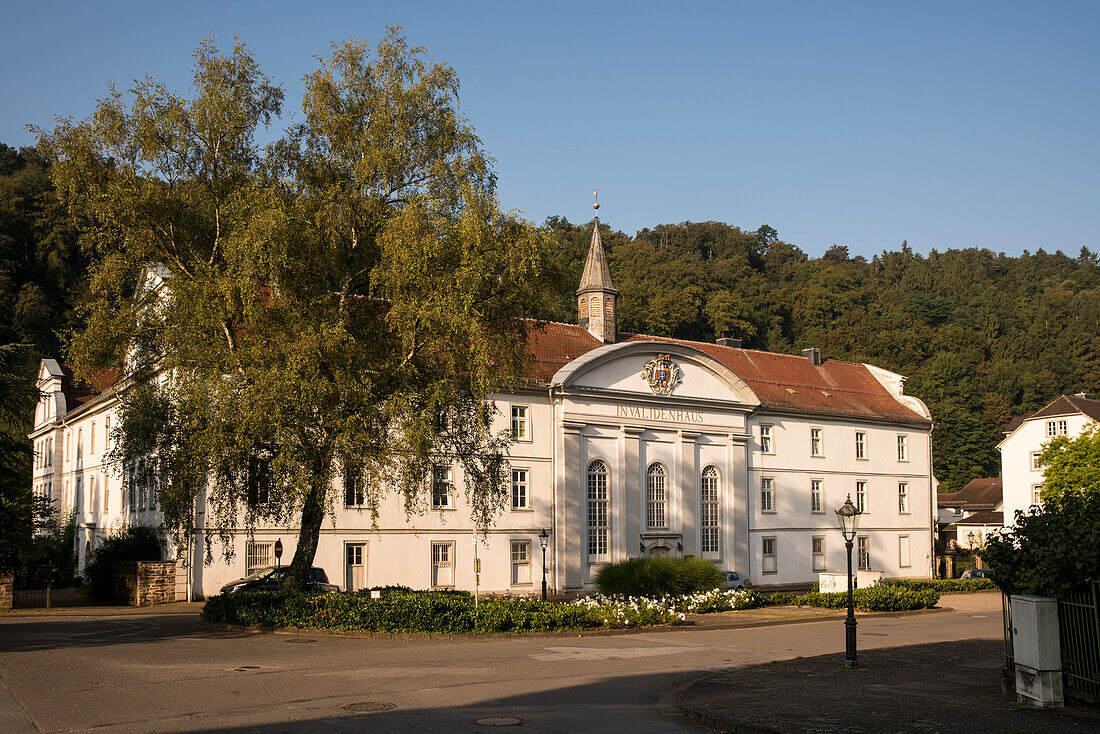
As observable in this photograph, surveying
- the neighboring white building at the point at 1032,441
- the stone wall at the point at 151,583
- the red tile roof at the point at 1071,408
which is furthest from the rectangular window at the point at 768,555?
the stone wall at the point at 151,583

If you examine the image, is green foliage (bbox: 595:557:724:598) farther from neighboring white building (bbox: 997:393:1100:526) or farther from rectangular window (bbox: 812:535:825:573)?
neighboring white building (bbox: 997:393:1100:526)

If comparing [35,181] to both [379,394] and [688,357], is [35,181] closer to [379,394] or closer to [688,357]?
[688,357]

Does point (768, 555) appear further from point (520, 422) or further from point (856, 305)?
point (856, 305)

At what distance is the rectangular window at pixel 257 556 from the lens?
33.2 m

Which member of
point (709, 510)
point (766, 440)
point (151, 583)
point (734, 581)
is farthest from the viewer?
point (766, 440)

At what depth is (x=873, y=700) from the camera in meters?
12.8

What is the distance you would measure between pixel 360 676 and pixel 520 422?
81.2 ft

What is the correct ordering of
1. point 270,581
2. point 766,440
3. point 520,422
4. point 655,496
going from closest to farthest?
point 270,581 → point 520,422 → point 655,496 → point 766,440

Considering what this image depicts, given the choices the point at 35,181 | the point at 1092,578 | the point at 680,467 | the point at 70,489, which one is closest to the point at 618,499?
the point at 680,467

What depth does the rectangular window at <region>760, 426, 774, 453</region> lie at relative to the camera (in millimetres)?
48438

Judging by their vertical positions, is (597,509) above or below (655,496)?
below

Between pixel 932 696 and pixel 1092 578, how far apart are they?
3.01m

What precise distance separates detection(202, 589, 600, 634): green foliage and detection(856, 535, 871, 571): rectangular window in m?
33.6

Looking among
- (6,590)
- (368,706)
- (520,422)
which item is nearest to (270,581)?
(6,590)
